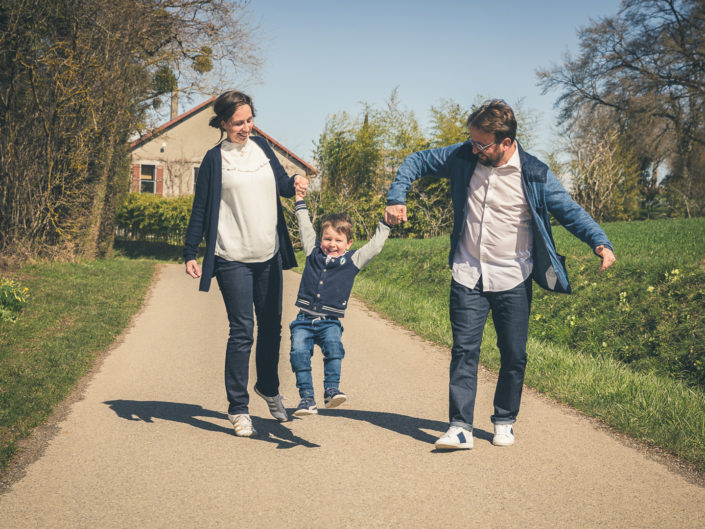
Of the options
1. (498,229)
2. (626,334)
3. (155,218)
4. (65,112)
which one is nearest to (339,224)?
(498,229)

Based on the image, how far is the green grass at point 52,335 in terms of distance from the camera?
5055 millimetres

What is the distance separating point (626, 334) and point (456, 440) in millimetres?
4509

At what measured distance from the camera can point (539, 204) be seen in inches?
168

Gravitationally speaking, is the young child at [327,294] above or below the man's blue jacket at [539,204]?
below

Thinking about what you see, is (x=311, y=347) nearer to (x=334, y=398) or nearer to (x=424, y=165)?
(x=334, y=398)

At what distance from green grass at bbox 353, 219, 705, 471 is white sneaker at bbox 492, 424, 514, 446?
0.92m

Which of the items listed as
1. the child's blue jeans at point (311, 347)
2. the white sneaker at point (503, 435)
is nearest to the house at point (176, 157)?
the child's blue jeans at point (311, 347)

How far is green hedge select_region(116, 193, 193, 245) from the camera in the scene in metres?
27.2

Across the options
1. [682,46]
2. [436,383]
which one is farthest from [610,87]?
[436,383]

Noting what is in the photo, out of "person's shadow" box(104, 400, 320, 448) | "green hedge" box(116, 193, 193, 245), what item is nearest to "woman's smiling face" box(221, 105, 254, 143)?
"person's shadow" box(104, 400, 320, 448)

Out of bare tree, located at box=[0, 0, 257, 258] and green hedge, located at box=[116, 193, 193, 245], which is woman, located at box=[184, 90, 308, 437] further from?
green hedge, located at box=[116, 193, 193, 245]

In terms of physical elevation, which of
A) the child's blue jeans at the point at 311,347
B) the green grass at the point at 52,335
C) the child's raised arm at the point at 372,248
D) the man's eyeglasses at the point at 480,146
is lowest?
the green grass at the point at 52,335

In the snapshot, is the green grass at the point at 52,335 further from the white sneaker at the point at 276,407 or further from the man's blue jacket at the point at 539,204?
the man's blue jacket at the point at 539,204

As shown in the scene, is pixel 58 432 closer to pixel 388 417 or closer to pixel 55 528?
pixel 55 528
